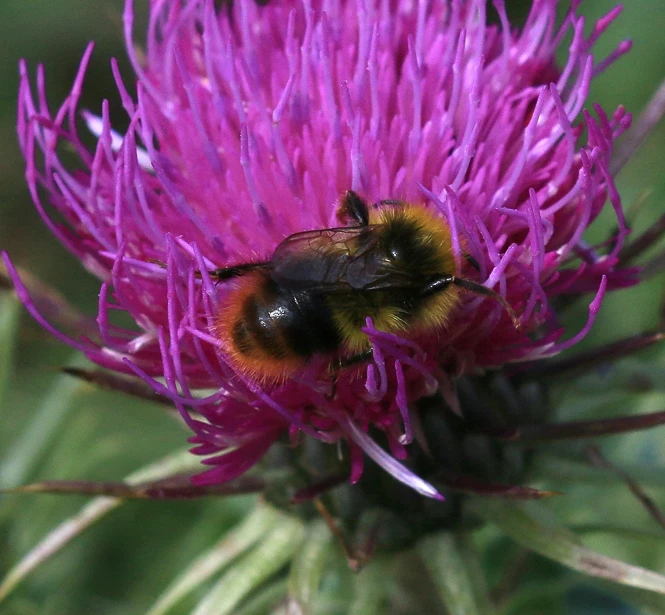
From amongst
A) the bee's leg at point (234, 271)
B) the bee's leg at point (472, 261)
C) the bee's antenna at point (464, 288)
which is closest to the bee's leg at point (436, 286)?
the bee's antenna at point (464, 288)

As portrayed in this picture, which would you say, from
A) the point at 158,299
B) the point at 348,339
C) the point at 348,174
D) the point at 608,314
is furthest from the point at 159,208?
the point at 608,314

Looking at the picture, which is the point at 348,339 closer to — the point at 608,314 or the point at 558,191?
the point at 558,191

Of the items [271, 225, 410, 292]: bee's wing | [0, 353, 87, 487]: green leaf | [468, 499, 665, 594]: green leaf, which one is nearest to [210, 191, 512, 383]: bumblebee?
[271, 225, 410, 292]: bee's wing

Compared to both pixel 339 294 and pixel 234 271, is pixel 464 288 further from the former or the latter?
pixel 234 271

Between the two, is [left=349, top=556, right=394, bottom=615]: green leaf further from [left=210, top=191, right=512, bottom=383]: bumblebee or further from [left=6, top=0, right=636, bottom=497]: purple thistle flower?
[left=210, top=191, right=512, bottom=383]: bumblebee

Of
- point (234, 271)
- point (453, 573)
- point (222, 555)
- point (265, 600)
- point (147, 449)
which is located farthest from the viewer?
point (147, 449)

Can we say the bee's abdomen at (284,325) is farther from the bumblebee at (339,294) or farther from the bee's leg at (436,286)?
the bee's leg at (436,286)

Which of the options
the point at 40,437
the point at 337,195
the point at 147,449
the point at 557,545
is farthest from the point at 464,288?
the point at 147,449

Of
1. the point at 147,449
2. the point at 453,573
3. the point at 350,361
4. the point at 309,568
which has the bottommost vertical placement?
the point at 147,449
